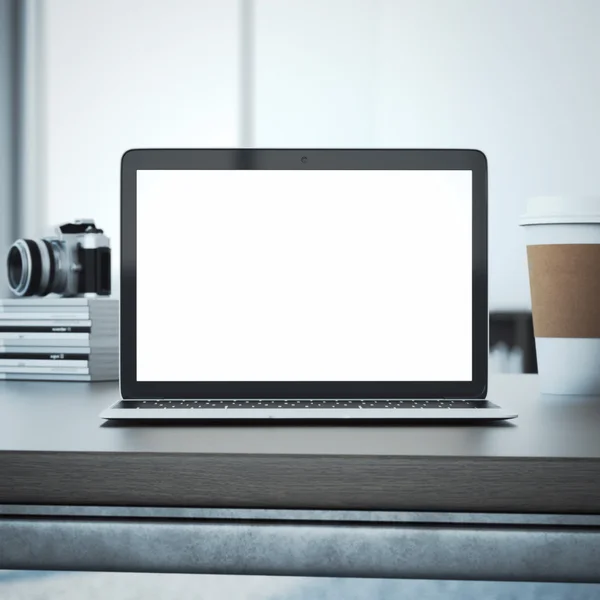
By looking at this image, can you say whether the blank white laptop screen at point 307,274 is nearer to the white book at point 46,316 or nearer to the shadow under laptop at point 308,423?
the shadow under laptop at point 308,423

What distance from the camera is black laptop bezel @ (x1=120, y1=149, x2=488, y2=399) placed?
0.69 meters

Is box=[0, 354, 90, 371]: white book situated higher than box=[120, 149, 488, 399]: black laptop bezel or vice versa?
box=[120, 149, 488, 399]: black laptop bezel

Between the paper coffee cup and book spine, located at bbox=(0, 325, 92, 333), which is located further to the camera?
book spine, located at bbox=(0, 325, 92, 333)

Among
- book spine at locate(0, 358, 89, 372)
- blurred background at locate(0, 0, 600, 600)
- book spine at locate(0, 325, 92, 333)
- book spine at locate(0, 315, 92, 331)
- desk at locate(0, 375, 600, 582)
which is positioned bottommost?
desk at locate(0, 375, 600, 582)

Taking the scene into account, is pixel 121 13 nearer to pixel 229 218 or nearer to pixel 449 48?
pixel 449 48

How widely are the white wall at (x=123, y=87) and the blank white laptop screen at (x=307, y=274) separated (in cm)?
262

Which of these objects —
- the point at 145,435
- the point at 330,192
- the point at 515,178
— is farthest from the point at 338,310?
the point at 515,178

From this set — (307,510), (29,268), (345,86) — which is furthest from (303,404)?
(345,86)

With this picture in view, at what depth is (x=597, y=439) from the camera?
53 centimetres

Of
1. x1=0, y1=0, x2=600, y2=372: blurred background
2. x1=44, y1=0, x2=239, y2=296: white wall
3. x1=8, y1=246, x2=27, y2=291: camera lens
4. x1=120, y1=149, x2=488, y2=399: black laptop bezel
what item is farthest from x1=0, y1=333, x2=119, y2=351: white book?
x1=44, y1=0, x2=239, y2=296: white wall

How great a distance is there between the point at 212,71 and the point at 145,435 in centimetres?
294

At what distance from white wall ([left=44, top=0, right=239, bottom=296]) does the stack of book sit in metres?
2.34

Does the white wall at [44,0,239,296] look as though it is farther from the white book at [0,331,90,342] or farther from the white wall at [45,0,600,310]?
the white book at [0,331,90,342]

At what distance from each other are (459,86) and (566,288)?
2.58m
